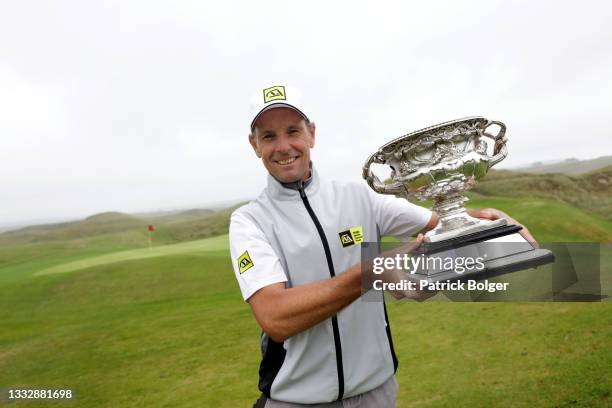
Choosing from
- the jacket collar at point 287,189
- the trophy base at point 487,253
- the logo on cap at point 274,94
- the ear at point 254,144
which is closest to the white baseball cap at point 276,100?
the logo on cap at point 274,94

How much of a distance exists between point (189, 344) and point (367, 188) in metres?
5.20

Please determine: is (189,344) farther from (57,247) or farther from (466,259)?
(57,247)

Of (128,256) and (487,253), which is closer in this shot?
(487,253)

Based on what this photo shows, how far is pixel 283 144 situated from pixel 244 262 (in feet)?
2.22

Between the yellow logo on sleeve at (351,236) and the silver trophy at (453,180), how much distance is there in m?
0.28

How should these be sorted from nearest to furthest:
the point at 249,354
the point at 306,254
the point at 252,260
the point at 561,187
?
the point at 252,260
the point at 306,254
the point at 249,354
the point at 561,187

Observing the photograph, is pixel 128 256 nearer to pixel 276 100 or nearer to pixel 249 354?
pixel 249 354

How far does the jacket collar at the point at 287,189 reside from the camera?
229cm

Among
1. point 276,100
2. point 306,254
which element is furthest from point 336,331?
point 276,100

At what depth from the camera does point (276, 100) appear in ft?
7.43

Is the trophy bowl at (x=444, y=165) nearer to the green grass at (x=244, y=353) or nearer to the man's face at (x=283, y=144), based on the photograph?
the man's face at (x=283, y=144)

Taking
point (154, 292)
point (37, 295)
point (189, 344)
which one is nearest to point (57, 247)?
point (37, 295)

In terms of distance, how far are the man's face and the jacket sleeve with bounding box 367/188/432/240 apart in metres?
0.45

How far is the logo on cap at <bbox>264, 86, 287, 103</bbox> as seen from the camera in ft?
7.45
